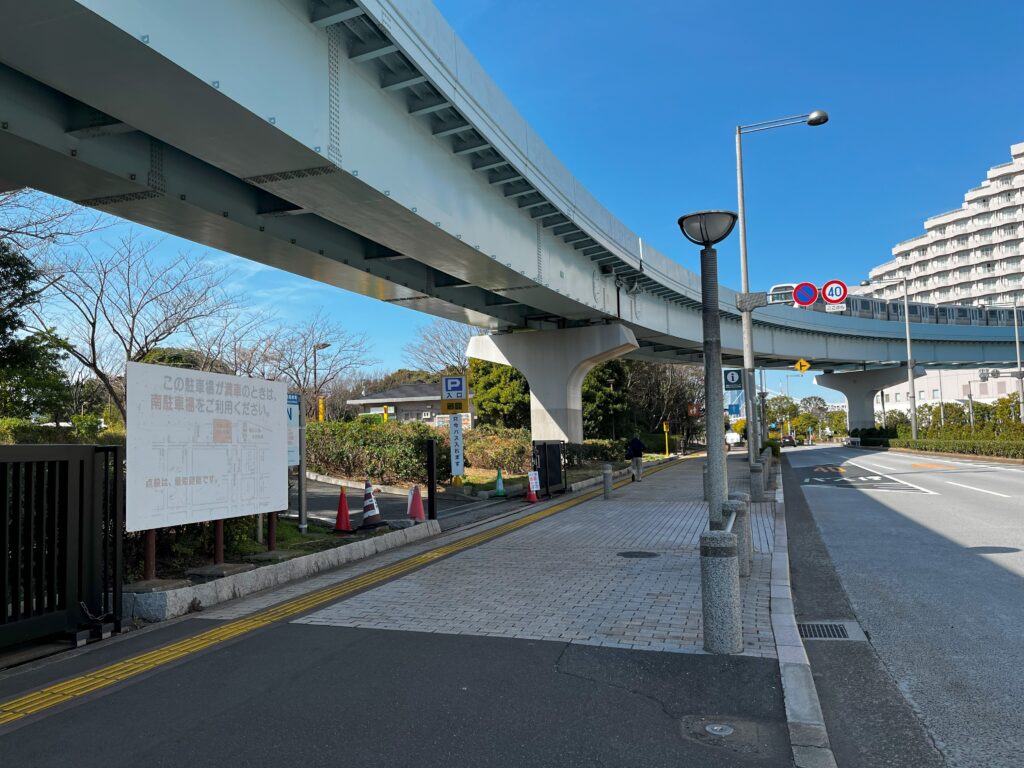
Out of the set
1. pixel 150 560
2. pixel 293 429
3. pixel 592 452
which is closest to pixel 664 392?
pixel 592 452

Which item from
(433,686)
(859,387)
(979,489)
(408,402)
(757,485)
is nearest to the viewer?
(433,686)

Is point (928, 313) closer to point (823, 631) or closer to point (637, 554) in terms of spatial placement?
point (637, 554)

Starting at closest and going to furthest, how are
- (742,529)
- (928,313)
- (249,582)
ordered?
(249,582)
(742,529)
(928,313)

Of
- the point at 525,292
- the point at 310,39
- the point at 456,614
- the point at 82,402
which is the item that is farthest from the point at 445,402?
the point at 82,402

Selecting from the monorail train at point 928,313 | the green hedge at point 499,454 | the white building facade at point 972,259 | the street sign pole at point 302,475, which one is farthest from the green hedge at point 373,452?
the white building facade at point 972,259

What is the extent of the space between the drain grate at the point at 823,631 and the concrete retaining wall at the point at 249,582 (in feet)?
20.1

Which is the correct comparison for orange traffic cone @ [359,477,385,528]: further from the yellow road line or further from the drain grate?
the drain grate

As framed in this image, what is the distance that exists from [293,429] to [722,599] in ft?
27.6

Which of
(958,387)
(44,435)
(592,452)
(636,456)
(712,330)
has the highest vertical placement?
(958,387)

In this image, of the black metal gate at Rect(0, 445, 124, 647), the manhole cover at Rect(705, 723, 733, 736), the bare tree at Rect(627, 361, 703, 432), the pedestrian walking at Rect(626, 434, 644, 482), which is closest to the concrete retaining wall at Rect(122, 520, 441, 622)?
the black metal gate at Rect(0, 445, 124, 647)

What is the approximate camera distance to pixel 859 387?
2445 inches

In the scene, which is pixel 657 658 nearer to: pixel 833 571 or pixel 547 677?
pixel 547 677

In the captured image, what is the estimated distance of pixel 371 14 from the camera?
9047mm

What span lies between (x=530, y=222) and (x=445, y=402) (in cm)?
511
